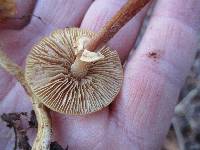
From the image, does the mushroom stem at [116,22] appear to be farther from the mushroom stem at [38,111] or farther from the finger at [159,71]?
the mushroom stem at [38,111]

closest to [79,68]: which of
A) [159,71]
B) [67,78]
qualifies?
[67,78]

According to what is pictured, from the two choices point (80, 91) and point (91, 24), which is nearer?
point (80, 91)

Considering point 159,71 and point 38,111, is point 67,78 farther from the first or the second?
point 159,71

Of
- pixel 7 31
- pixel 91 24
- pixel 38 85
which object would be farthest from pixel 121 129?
pixel 7 31

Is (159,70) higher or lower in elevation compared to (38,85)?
higher

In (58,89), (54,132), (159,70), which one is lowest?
(54,132)

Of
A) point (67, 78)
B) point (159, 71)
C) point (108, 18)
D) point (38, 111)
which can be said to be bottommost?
point (38, 111)

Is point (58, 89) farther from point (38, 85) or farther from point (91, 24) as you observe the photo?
point (91, 24)
